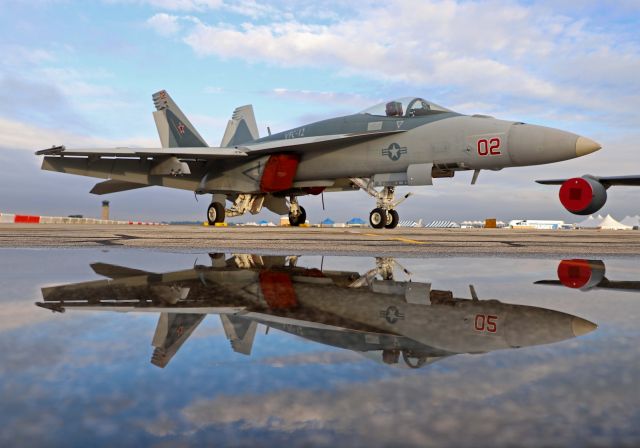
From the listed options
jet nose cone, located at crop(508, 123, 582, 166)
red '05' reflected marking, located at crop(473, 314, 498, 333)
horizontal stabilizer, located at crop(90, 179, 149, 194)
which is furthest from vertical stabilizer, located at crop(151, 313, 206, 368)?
horizontal stabilizer, located at crop(90, 179, 149, 194)

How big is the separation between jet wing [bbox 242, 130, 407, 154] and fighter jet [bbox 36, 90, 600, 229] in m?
0.03

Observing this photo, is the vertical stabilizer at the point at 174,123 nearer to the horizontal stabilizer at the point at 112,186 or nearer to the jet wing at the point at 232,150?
the horizontal stabilizer at the point at 112,186

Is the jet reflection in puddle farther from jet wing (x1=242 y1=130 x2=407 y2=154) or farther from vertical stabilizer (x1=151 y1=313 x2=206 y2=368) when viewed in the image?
jet wing (x1=242 y1=130 x2=407 y2=154)

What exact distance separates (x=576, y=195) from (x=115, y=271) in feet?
30.5

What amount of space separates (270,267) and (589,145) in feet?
27.4

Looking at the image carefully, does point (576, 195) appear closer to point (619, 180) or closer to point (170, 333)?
point (619, 180)

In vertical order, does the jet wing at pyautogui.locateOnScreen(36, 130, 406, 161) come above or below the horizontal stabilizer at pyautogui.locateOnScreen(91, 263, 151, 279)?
above

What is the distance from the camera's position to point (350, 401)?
2.59 ft

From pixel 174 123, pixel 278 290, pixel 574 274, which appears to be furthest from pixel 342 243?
pixel 174 123

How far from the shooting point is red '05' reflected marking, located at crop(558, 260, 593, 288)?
243 cm

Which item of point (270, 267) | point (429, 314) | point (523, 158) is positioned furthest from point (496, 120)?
point (429, 314)

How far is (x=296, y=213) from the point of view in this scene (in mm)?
16953

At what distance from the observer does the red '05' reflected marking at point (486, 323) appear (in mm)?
1340

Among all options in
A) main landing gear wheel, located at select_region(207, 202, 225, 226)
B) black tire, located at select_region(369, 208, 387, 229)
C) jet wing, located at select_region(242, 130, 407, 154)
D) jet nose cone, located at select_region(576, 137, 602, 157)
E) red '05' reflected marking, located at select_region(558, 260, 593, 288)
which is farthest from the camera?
main landing gear wheel, located at select_region(207, 202, 225, 226)
